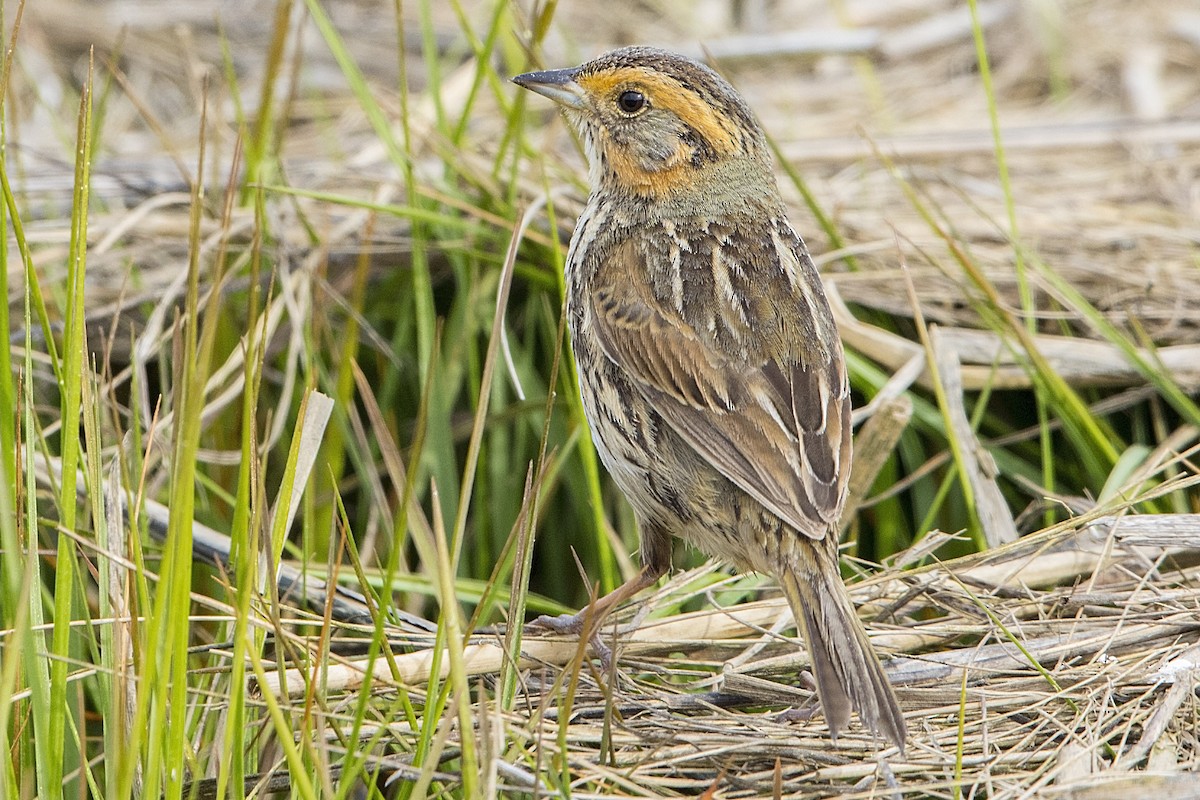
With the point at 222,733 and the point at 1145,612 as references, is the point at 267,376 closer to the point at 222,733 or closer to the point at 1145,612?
the point at 222,733

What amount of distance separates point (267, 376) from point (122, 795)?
266 cm

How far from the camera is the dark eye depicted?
3830mm

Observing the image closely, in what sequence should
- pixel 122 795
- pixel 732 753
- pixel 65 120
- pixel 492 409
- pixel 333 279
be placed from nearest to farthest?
pixel 122 795 → pixel 732 753 → pixel 492 409 → pixel 333 279 → pixel 65 120

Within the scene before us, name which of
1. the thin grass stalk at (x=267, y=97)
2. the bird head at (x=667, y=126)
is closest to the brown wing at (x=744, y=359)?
the bird head at (x=667, y=126)

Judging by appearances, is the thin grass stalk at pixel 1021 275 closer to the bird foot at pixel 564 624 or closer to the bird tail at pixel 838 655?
the bird tail at pixel 838 655

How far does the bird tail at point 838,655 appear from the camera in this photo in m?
2.76

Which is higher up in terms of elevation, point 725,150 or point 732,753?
point 725,150

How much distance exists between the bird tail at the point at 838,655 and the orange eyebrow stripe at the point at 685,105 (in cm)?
127

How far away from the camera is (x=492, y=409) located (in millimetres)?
4594

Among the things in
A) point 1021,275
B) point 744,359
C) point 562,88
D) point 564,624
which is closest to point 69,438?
point 564,624

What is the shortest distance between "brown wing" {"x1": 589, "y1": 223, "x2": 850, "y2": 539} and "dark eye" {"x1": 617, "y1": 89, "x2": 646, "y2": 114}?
0.43m

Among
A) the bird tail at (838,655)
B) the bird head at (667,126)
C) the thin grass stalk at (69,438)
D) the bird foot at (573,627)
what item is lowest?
the bird foot at (573,627)

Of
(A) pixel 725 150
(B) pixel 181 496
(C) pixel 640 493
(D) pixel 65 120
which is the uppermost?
(D) pixel 65 120

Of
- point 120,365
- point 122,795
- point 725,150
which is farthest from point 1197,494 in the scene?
point 120,365
